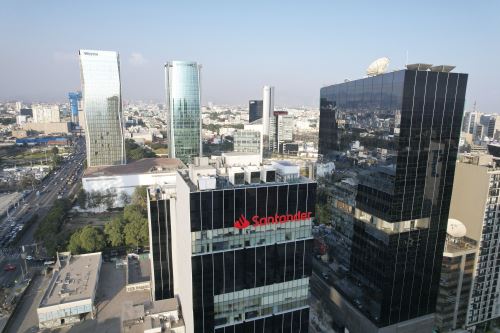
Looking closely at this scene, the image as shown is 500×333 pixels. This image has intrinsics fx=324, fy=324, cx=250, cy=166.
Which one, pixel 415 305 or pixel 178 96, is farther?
pixel 178 96

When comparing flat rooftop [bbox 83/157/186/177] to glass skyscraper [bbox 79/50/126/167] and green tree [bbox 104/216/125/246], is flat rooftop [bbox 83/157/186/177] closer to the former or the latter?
glass skyscraper [bbox 79/50/126/167]

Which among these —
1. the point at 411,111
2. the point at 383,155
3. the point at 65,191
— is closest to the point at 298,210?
the point at 383,155

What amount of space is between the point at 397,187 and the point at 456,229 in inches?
544

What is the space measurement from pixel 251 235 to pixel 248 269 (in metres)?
3.06

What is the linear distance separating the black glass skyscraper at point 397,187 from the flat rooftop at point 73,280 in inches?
1304

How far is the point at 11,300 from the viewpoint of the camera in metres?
44.8

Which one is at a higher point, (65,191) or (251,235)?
(251,235)

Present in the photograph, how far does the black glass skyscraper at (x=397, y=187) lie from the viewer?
33469mm

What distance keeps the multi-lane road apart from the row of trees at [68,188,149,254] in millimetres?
9001

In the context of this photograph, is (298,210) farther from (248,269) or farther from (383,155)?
(383,155)

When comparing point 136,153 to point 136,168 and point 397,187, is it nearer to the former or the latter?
point 136,168

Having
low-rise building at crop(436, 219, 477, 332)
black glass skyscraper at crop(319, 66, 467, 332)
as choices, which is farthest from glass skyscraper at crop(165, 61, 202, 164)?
low-rise building at crop(436, 219, 477, 332)

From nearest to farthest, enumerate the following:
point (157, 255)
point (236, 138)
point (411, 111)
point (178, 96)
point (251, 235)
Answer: point (251, 235)
point (411, 111)
point (157, 255)
point (178, 96)
point (236, 138)

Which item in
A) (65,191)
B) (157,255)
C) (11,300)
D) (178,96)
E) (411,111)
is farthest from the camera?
(178,96)
